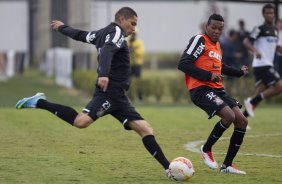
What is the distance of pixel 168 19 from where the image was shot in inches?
2061

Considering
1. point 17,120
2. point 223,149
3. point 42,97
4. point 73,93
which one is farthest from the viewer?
point 73,93

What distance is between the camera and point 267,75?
1786cm

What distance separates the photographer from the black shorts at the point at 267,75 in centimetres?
1778

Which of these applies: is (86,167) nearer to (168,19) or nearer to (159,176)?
(159,176)

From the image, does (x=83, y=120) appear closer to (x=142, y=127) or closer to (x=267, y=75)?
(x=142, y=127)

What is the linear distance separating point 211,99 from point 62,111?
197 centimetres

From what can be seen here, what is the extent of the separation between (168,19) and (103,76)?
42187 mm

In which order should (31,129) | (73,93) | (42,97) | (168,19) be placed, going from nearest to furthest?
1. (42,97)
2. (31,129)
3. (73,93)
4. (168,19)

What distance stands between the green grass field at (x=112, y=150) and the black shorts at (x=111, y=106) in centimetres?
72

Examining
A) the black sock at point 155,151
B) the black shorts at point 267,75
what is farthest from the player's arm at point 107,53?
the black shorts at point 267,75

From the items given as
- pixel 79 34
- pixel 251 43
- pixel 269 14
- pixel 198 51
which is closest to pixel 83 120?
pixel 79 34

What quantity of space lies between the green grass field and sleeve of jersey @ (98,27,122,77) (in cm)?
128

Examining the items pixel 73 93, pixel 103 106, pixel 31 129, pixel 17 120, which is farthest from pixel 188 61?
pixel 73 93

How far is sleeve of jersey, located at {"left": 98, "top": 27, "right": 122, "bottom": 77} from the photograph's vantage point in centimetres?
1045
